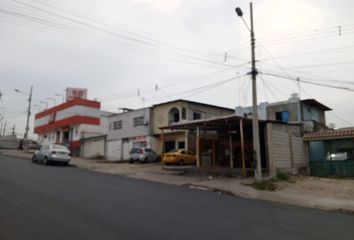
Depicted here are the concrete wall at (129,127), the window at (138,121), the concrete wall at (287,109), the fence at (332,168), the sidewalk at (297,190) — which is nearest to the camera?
the sidewalk at (297,190)

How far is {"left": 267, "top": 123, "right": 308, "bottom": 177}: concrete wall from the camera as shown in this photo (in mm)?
19016

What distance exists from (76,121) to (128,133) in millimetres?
13351

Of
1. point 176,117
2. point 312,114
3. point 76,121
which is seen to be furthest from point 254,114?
point 76,121

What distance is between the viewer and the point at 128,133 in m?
35.9

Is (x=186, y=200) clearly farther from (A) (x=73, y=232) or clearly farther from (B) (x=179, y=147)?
(B) (x=179, y=147)

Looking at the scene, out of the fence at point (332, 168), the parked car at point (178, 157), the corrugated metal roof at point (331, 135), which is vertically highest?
the corrugated metal roof at point (331, 135)

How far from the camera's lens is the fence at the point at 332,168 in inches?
788

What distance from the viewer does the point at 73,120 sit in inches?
1810

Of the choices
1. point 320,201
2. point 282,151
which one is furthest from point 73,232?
point 282,151

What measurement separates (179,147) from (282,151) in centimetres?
1258

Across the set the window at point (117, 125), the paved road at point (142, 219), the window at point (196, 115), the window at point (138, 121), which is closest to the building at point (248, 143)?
the window at point (196, 115)

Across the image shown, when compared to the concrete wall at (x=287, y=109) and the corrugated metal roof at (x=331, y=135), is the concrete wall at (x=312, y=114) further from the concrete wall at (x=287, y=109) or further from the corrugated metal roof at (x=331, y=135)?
the corrugated metal roof at (x=331, y=135)

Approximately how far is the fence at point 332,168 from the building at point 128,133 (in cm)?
1649

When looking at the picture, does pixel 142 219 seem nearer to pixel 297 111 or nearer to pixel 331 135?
pixel 331 135
